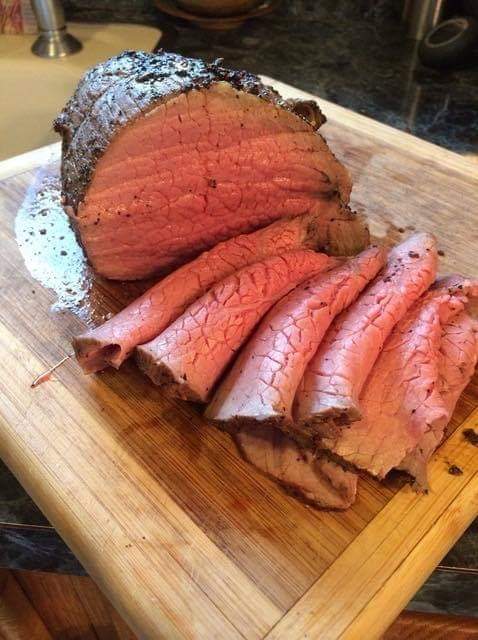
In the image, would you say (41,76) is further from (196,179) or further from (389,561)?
(389,561)

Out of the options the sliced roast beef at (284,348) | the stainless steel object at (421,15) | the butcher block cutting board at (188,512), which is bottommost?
the butcher block cutting board at (188,512)

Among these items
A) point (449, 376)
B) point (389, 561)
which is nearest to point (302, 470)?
point (389, 561)

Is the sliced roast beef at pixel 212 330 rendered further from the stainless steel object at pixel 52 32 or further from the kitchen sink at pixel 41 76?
the stainless steel object at pixel 52 32

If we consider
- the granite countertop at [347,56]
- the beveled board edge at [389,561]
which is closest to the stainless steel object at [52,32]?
the granite countertop at [347,56]

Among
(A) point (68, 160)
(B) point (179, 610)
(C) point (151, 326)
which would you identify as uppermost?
(A) point (68, 160)

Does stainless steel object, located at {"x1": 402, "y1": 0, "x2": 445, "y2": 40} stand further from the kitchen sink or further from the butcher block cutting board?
the butcher block cutting board

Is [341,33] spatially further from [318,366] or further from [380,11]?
[318,366]

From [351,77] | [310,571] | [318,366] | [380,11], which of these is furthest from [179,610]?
[380,11]

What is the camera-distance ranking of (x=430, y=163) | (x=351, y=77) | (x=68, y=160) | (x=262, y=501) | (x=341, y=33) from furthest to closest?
(x=341, y=33) → (x=351, y=77) → (x=430, y=163) → (x=68, y=160) → (x=262, y=501)
